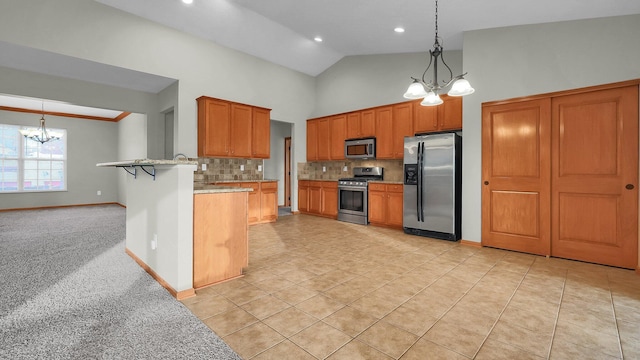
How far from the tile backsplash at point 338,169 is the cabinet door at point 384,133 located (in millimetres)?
391

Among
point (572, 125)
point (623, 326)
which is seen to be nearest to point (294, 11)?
point (572, 125)

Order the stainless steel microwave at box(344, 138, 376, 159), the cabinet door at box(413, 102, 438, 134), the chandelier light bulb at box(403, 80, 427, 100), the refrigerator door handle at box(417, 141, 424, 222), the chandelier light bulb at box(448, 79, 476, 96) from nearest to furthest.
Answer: the chandelier light bulb at box(448, 79, 476, 96)
the chandelier light bulb at box(403, 80, 427, 100)
the refrigerator door handle at box(417, 141, 424, 222)
the cabinet door at box(413, 102, 438, 134)
the stainless steel microwave at box(344, 138, 376, 159)

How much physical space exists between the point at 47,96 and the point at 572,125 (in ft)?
25.7

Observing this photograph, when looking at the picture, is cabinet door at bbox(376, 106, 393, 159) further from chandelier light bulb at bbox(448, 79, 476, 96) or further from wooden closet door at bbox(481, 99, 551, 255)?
chandelier light bulb at bbox(448, 79, 476, 96)

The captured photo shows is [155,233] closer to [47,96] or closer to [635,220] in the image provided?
[47,96]

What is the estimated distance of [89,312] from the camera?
2.07 m

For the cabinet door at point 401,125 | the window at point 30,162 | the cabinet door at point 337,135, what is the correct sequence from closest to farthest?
the cabinet door at point 401,125
the cabinet door at point 337,135
the window at point 30,162

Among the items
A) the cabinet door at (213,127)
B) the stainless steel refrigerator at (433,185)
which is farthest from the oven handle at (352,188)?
the cabinet door at (213,127)

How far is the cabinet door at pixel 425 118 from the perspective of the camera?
491 centimetres

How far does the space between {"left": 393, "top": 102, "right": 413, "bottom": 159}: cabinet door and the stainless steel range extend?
0.72 m

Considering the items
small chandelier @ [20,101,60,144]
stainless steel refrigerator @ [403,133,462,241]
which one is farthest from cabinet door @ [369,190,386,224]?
small chandelier @ [20,101,60,144]

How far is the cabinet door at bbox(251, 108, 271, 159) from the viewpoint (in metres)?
5.79

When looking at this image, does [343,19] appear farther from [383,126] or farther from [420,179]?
[420,179]

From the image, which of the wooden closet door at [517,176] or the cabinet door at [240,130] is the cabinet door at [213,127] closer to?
the cabinet door at [240,130]
